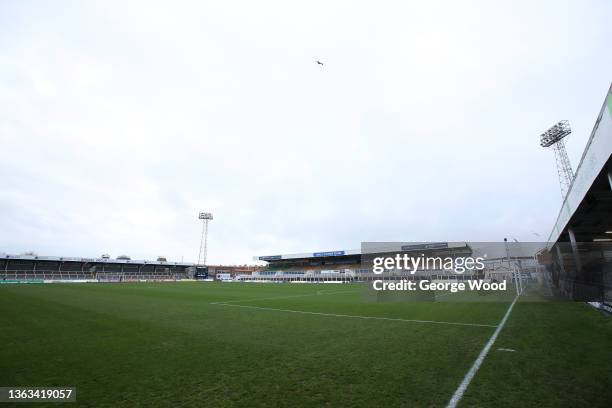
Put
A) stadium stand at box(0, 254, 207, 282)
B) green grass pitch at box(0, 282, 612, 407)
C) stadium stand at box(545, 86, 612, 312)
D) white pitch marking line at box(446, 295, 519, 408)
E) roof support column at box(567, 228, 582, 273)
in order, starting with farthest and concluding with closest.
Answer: stadium stand at box(0, 254, 207, 282) → roof support column at box(567, 228, 582, 273) → stadium stand at box(545, 86, 612, 312) → green grass pitch at box(0, 282, 612, 407) → white pitch marking line at box(446, 295, 519, 408)

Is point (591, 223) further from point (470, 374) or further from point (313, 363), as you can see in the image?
point (313, 363)

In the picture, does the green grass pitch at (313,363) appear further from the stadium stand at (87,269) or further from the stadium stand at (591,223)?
the stadium stand at (87,269)

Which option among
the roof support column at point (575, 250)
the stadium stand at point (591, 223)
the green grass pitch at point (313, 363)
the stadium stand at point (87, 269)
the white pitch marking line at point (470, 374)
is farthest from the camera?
the stadium stand at point (87, 269)

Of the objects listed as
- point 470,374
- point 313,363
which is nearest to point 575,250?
point 470,374

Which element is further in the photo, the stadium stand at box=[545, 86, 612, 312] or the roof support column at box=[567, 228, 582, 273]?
the roof support column at box=[567, 228, 582, 273]

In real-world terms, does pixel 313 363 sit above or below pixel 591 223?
below

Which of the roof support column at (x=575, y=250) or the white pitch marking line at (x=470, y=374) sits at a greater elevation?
the roof support column at (x=575, y=250)

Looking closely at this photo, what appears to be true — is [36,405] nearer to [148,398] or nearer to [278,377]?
[148,398]

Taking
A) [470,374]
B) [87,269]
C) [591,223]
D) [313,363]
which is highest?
[591,223]

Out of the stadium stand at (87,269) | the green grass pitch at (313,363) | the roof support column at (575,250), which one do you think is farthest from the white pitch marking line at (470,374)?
the stadium stand at (87,269)

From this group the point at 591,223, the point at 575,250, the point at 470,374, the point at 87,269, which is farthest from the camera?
the point at 87,269

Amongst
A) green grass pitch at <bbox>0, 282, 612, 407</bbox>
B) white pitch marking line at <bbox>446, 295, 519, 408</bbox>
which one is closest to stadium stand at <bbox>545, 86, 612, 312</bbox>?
green grass pitch at <bbox>0, 282, 612, 407</bbox>

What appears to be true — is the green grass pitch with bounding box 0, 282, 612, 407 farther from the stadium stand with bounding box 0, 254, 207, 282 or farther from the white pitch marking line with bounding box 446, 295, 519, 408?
the stadium stand with bounding box 0, 254, 207, 282

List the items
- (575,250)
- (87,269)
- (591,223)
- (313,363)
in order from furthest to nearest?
(87,269)
(575,250)
(591,223)
(313,363)
